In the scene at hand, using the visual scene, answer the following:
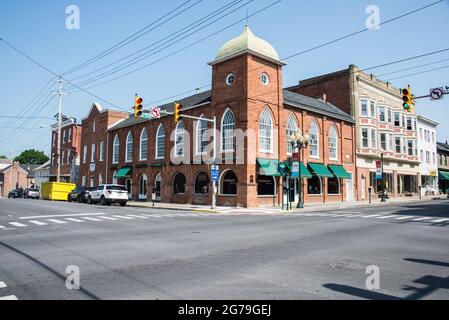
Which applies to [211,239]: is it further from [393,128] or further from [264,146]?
[393,128]

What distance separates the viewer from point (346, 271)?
6578mm

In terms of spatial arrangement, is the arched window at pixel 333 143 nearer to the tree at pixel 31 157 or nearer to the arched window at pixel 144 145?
the arched window at pixel 144 145

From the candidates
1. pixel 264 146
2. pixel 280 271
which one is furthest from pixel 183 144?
pixel 280 271

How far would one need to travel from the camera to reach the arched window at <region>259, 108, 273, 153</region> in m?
27.5

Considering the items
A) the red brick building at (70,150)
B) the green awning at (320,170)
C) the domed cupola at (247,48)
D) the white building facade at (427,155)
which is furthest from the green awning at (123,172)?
the white building facade at (427,155)

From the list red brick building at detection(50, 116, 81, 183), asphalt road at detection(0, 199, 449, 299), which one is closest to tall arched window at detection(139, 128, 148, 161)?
red brick building at detection(50, 116, 81, 183)

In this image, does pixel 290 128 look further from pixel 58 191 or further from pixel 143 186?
pixel 58 191

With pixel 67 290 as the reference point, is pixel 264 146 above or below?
above

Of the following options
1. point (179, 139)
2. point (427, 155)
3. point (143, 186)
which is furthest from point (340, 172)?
point (427, 155)

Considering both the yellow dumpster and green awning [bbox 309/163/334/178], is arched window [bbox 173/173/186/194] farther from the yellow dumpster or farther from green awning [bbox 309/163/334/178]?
the yellow dumpster

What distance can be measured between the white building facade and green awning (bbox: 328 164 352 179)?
2124 cm

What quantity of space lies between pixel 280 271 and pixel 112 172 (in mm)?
40410

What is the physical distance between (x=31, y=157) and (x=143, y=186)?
84.8 m

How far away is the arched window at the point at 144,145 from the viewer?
38250 mm
